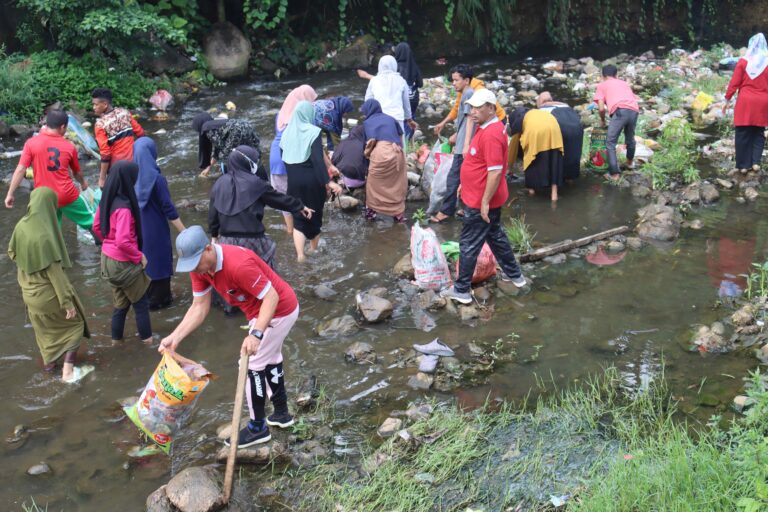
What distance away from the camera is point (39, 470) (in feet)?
13.8

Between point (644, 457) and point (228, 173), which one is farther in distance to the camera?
point (228, 173)

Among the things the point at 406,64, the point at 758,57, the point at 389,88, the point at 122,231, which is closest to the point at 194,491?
the point at 122,231

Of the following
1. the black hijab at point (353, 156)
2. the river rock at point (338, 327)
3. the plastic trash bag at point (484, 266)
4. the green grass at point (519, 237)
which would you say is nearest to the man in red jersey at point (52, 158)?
the river rock at point (338, 327)

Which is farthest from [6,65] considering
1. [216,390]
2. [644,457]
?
[644,457]

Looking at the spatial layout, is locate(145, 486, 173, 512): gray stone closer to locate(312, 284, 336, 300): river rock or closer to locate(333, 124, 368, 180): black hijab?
locate(312, 284, 336, 300): river rock

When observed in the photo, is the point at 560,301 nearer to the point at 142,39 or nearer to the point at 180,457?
the point at 180,457

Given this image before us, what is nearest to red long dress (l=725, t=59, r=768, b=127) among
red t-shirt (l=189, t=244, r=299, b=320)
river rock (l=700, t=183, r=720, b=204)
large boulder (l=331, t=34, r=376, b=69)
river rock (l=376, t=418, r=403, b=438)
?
river rock (l=700, t=183, r=720, b=204)

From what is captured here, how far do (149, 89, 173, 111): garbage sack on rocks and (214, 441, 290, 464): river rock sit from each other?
900 centimetres

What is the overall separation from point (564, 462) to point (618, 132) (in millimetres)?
5181

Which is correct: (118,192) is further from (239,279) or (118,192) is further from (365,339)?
(365,339)

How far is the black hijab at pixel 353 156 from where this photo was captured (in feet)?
25.6

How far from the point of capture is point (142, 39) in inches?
487

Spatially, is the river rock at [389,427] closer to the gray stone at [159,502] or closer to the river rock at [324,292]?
the gray stone at [159,502]

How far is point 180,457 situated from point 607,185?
5978 mm
